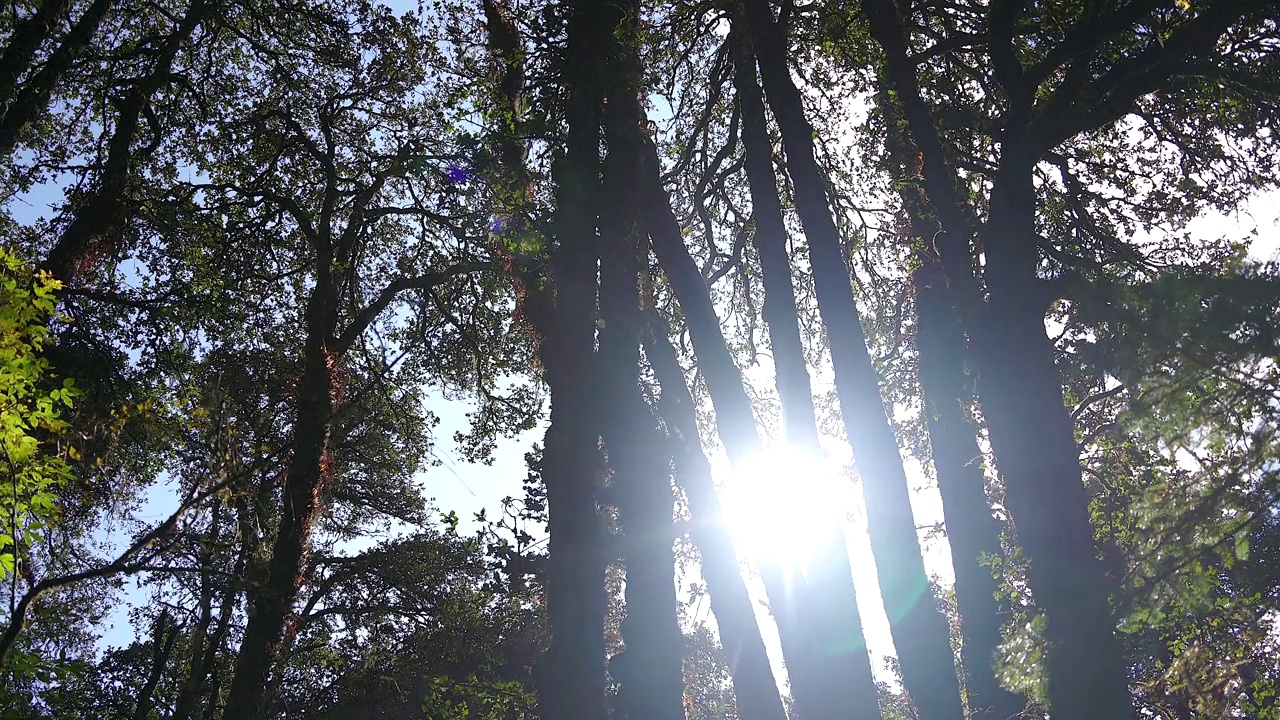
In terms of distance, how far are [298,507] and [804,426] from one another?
26.9 feet

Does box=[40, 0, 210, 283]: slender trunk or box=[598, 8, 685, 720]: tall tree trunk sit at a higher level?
box=[40, 0, 210, 283]: slender trunk

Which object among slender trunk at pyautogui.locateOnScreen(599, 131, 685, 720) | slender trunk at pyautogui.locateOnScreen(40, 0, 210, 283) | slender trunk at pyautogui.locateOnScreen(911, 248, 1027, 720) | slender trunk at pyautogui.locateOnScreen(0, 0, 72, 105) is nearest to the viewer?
slender trunk at pyautogui.locateOnScreen(911, 248, 1027, 720)

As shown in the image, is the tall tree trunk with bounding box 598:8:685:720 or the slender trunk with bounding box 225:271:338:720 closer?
the tall tree trunk with bounding box 598:8:685:720

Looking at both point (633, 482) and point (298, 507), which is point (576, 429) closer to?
point (633, 482)

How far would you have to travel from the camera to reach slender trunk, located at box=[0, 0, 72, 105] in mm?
11969

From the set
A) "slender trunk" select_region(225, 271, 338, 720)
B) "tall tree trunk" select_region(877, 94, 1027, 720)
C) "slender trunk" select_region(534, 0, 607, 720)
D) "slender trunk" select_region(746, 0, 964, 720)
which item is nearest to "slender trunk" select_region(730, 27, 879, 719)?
"slender trunk" select_region(746, 0, 964, 720)

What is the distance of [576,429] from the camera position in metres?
9.04

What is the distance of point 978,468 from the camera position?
9.87 m

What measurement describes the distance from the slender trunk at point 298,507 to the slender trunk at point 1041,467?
26.9ft

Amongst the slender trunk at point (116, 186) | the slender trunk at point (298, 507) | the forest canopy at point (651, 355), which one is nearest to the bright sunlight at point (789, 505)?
the forest canopy at point (651, 355)

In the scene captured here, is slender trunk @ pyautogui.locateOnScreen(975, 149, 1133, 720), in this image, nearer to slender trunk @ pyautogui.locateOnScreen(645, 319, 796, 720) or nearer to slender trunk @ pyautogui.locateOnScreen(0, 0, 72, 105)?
slender trunk @ pyautogui.locateOnScreen(645, 319, 796, 720)

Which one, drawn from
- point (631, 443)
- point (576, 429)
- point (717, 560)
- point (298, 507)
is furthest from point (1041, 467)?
point (298, 507)

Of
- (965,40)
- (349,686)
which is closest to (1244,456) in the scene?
(965,40)

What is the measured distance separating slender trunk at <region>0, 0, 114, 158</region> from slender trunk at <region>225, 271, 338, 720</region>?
4.34 meters
